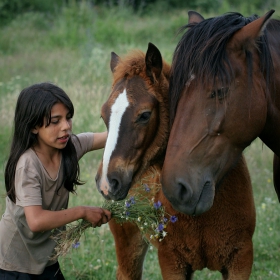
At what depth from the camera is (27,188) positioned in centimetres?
346

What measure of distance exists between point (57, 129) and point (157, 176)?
78 centimetres

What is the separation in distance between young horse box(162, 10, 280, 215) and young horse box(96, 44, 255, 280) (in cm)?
24

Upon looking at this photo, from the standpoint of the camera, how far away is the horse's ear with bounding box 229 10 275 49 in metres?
3.13

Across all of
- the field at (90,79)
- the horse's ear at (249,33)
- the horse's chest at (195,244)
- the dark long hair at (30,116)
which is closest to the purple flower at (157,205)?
the horse's chest at (195,244)

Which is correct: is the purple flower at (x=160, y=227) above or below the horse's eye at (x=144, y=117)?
below

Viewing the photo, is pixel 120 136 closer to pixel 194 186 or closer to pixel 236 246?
pixel 194 186

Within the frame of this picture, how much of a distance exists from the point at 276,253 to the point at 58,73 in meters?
8.00

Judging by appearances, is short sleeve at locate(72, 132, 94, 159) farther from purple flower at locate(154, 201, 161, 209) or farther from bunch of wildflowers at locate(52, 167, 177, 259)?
purple flower at locate(154, 201, 161, 209)

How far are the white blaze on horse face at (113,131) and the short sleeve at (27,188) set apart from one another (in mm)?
456

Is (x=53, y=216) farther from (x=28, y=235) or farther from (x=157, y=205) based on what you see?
(x=157, y=205)

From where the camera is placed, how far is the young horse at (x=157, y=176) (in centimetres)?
338

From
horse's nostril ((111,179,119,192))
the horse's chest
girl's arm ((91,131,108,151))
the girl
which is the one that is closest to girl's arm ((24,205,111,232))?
the girl

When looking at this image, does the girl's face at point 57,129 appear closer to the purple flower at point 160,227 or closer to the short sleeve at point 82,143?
the short sleeve at point 82,143

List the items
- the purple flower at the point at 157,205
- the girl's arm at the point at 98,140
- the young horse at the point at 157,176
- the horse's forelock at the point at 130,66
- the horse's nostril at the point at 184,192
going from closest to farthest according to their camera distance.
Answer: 1. the horse's nostril at the point at 184,192
2. the young horse at the point at 157,176
3. the purple flower at the point at 157,205
4. the horse's forelock at the point at 130,66
5. the girl's arm at the point at 98,140
